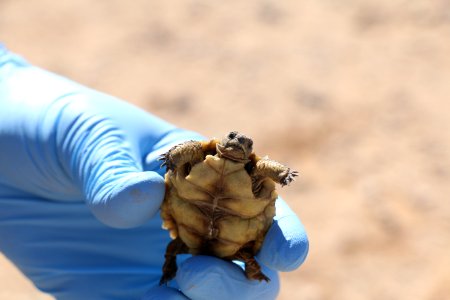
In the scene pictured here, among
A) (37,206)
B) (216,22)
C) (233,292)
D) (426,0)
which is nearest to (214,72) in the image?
(216,22)

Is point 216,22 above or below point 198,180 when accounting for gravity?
above

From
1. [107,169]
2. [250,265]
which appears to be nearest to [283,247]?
[250,265]

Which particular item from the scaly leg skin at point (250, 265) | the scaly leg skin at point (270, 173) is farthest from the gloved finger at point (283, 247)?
the scaly leg skin at point (270, 173)

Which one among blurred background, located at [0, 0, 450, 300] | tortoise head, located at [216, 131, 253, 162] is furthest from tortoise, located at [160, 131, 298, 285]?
blurred background, located at [0, 0, 450, 300]

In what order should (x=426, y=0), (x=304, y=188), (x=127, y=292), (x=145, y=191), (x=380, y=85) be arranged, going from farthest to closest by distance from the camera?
1. (x=426, y=0)
2. (x=380, y=85)
3. (x=304, y=188)
4. (x=127, y=292)
5. (x=145, y=191)

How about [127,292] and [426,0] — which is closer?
[127,292]

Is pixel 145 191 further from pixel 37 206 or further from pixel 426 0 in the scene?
pixel 426 0

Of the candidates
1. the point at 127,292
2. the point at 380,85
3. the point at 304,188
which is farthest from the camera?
the point at 380,85

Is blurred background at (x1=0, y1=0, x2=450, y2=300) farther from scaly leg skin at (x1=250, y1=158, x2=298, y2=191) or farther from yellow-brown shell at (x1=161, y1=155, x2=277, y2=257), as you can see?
scaly leg skin at (x1=250, y1=158, x2=298, y2=191)
